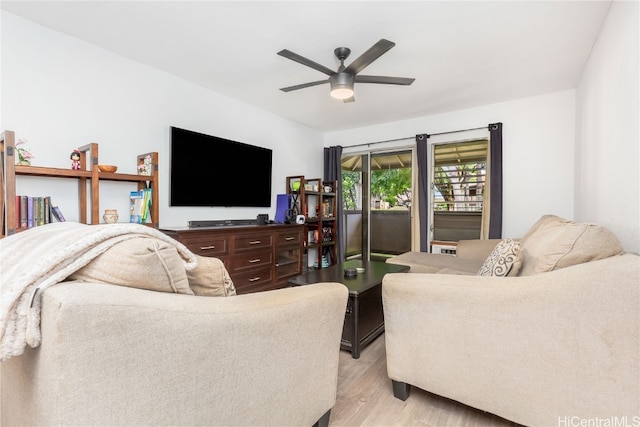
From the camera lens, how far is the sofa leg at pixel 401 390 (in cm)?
150

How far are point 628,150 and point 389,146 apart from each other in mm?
3190

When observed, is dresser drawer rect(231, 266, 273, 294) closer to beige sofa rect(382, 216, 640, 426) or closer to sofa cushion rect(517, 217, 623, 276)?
beige sofa rect(382, 216, 640, 426)

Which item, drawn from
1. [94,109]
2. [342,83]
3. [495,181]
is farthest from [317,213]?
[94,109]

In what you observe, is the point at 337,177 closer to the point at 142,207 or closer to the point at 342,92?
the point at 342,92

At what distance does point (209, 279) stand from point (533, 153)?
4.04 m

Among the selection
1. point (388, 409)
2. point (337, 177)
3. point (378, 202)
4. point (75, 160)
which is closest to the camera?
point (388, 409)

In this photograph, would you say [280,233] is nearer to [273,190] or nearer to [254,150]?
[273,190]

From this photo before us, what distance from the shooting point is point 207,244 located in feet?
9.37

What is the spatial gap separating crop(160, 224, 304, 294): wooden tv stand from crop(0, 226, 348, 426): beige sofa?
185 centimetres

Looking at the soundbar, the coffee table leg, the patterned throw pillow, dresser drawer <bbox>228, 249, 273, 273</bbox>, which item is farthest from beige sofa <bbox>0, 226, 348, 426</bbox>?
the soundbar

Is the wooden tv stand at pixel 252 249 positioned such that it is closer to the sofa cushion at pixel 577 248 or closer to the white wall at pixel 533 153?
the sofa cushion at pixel 577 248

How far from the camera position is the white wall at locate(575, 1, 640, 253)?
5.24ft

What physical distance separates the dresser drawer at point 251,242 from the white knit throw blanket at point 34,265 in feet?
7.25

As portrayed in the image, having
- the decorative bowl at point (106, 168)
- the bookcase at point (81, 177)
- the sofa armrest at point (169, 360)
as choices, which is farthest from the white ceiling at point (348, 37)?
the sofa armrest at point (169, 360)
